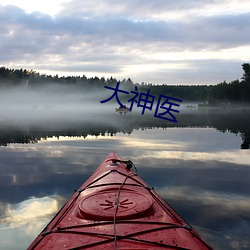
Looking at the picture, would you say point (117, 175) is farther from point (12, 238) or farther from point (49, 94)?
point (49, 94)

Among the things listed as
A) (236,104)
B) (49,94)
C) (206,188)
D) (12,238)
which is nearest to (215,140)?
(206,188)

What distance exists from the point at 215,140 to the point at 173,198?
12.9 meters

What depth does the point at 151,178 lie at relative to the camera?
36.1ft

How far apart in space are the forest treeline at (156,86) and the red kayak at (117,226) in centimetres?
10563

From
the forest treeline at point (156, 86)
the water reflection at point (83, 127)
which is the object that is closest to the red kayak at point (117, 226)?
the water reflection at point (83, 127)

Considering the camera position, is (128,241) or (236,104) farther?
(236,104)

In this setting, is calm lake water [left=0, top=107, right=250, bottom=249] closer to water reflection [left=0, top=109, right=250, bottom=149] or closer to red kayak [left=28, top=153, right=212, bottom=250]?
red kayak [left=28, top=153, right=212, bottom=250]

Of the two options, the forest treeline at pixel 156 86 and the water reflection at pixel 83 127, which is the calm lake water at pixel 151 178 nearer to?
the water reflection at pixel 83 127

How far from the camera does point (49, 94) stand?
554 feet

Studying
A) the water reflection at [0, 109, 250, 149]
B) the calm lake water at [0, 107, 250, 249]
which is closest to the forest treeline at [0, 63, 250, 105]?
the water reflection at [0, 109, 250, 149]

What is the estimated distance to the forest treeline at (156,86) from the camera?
107062mm

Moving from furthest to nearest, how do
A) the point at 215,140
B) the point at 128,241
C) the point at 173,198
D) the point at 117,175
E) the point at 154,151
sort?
the point at 215,140
the point at 154,151
the point at 173,198
the point at 117,175
the point at 128,241

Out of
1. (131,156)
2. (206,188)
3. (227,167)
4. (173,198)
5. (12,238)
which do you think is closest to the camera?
(12,238)

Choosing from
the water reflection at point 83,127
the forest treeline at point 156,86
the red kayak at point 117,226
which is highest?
the forest treeline at point 156,86
